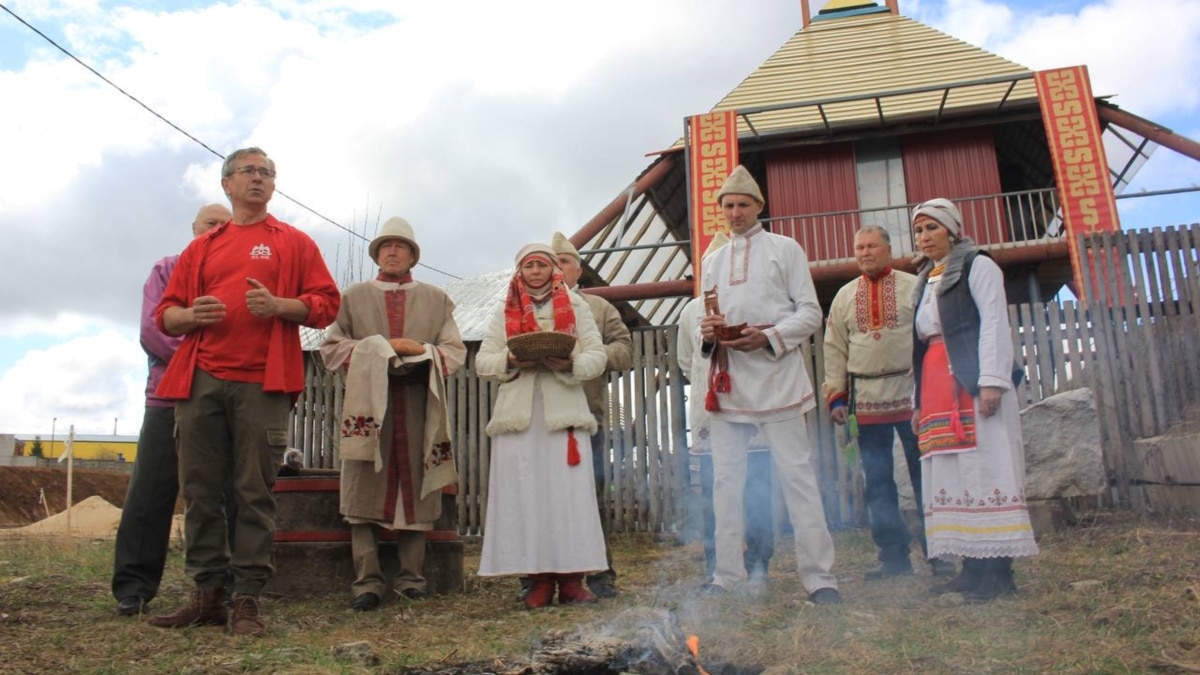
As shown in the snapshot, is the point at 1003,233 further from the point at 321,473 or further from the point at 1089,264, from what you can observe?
the point at 321,473

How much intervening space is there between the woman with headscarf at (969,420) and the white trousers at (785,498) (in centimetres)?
49

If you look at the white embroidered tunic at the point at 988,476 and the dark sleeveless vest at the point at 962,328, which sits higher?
the dark sleeveless vest at the point at 962,328

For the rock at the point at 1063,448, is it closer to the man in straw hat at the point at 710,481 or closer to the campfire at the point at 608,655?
the man in straw hat at the point at 710,481

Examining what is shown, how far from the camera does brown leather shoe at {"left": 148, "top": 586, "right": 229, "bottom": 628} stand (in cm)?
330

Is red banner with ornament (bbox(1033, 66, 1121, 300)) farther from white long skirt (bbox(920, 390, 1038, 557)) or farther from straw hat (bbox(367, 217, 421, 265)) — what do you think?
straw hat (bbox(367, 217, 421, 265))

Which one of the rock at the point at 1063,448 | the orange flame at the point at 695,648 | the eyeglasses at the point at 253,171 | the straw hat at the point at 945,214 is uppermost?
the eyeglasses at the point at 253,171

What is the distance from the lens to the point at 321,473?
15.5ft

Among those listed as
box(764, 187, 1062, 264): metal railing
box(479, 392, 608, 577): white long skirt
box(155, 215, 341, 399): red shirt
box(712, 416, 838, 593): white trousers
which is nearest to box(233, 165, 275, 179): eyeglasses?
box(155, 215, 341, 399): red shirt

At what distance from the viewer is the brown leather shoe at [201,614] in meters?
3.30

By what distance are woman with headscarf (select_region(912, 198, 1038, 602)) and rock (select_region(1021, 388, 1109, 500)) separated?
6.85ft

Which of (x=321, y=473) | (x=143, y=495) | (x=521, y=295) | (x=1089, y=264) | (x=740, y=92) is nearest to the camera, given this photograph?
(x=143, y=495)

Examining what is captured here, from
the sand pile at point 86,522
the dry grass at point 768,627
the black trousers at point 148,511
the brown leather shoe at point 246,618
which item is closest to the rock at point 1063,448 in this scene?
the dry grass at point 768,627

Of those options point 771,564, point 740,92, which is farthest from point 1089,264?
point 740,92

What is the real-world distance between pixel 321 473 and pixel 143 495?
1.04m
